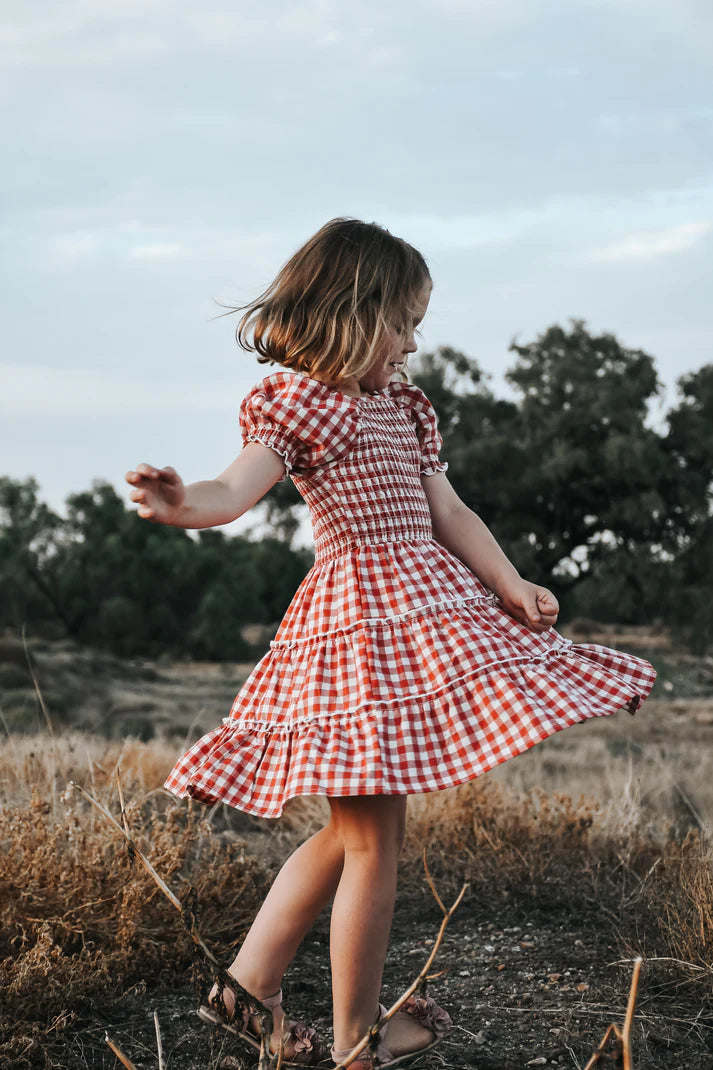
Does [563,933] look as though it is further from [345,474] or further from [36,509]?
[36,509]

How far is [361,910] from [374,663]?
0.50 meters

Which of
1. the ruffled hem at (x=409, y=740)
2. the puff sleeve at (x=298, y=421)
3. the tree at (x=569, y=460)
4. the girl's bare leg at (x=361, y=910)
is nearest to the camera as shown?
the ruffled hem at (x=409, y=740)

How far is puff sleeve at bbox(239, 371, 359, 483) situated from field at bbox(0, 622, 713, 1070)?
1.02 meters

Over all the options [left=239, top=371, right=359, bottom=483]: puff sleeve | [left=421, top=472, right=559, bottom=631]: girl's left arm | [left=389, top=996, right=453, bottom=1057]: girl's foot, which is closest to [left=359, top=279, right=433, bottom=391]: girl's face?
[left=239, top=371, right=359, bottom=483]: puff sleeve

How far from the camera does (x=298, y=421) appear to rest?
2.21 m

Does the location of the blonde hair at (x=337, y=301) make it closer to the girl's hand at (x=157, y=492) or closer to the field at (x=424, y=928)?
the girl's hand at (x=157, y=492)

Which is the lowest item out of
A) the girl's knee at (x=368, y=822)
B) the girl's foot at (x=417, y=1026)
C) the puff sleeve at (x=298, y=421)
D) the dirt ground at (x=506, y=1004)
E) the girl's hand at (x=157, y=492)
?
the dirt ground at (x=506, y=1004)

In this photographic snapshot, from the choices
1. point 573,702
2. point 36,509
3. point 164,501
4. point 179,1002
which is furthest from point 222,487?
point 36,509

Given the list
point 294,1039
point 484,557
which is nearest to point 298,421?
point 484,557

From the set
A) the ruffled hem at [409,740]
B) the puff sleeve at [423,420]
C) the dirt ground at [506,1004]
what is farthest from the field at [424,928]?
the puff sleeve at [423,420]

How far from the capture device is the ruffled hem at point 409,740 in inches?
78.5

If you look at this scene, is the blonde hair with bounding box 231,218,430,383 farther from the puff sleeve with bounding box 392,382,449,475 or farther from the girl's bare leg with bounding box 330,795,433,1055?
the girl's bare leg with bounding box 330,795,433,1055

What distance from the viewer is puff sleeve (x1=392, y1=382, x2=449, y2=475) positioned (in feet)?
8.63

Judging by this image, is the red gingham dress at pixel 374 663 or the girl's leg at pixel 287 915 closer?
the red gingham dress at pixel 374 663
